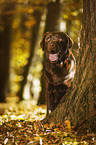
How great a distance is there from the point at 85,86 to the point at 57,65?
0.94 m

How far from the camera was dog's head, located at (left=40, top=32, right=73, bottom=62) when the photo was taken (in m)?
4.25

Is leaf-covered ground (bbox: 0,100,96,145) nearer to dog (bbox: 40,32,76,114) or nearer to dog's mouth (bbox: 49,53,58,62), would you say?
dog (bbox: 40,32,76,114)

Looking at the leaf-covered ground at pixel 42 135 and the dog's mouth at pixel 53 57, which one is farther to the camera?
the dog's mouth at pixel 53 57

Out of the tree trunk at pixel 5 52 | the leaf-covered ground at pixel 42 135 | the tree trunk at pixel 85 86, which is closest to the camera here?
the leaf-covered ground at pixel 42 135

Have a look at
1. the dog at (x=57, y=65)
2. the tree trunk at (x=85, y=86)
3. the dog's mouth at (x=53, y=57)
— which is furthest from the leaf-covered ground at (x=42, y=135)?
the dog's mouth at (x=53, y=57)

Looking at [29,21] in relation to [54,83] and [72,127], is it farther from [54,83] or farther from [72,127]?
[72,127]

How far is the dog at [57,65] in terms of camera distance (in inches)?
169

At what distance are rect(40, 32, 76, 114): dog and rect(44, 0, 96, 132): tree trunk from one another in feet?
1.55

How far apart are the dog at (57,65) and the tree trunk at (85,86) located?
472 mm

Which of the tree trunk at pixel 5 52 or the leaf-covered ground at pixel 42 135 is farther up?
the tree trunk at pixel 5 52

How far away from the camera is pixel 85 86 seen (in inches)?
149

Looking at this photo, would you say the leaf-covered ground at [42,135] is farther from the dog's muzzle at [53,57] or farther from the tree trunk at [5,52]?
the tree trunk at [5,52]

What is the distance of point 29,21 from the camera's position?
1156cm

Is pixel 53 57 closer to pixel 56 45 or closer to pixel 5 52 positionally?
pixel 56 45
